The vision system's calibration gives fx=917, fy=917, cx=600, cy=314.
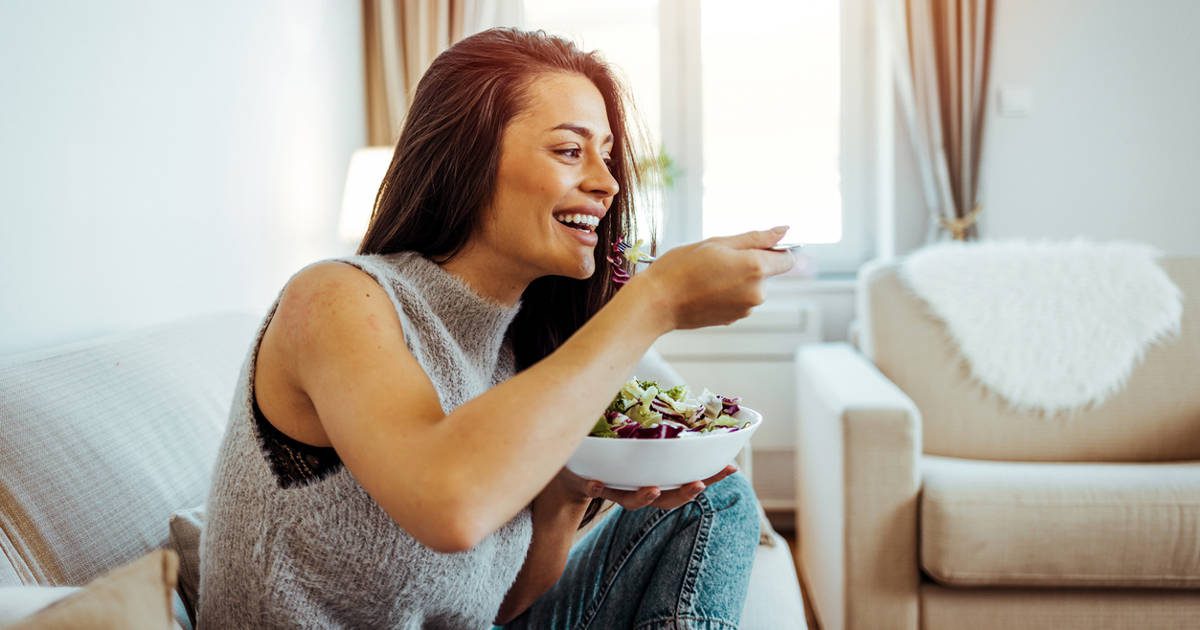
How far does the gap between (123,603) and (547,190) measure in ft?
1.97

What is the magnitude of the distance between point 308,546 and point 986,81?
294cm

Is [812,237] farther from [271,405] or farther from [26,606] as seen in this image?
[26,606]

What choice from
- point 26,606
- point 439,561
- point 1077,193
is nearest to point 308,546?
point 439,561

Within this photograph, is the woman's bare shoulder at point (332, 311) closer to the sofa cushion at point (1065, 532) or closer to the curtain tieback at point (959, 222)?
the sofa cushion at point (1065, 532)

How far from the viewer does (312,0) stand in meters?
2.90

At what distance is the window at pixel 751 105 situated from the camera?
338cm

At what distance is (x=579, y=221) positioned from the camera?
1.05m

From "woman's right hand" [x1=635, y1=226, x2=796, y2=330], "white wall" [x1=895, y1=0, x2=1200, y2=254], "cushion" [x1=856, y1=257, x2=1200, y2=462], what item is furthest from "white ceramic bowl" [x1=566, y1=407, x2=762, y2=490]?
"white wall" [x1=895, y1=0, x2=1200, y2=254]

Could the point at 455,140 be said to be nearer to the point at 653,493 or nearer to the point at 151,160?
the point at 653,493

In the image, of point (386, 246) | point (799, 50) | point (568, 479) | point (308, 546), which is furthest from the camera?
point (799, 50)

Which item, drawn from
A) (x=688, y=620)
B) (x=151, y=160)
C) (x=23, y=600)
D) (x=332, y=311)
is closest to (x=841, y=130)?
(x=151, y=160)

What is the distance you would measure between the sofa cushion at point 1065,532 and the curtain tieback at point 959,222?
140 cm

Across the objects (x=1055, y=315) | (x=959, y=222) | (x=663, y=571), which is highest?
(x=959, y=222)

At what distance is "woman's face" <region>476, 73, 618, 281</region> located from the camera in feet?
3.34
